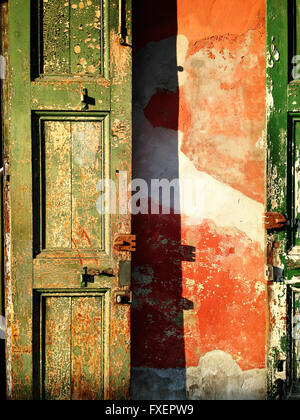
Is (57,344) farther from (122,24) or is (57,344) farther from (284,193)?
(122,24)

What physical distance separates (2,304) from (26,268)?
0.34 meters

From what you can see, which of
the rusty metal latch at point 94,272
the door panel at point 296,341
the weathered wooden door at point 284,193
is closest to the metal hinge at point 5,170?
the rusty metal latch at point 94,272

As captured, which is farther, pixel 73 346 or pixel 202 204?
pixel 202 204

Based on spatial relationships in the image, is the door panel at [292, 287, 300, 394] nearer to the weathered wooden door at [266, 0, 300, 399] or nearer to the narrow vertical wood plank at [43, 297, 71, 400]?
the weathered wooden door at [266, 0, 300, 399]

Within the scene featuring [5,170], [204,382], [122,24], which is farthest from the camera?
[204,382]

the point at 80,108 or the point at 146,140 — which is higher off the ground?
the point at 80,108

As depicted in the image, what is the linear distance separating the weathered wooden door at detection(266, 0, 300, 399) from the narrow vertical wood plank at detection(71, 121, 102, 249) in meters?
1.08

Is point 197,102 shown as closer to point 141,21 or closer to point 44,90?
point 141,21

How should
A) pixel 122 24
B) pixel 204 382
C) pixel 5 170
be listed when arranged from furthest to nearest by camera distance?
pixel 204 382 → pixel 5 170 → pixel 122 24

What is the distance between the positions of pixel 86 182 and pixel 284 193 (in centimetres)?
124

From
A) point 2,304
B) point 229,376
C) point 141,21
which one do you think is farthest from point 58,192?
point 229,376

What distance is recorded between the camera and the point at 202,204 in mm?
2277

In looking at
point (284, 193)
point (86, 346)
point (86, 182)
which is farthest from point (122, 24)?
point (86, 346)

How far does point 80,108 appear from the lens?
2098 mm
